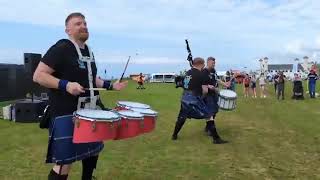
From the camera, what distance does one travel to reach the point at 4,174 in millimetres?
8508

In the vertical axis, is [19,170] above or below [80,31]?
below

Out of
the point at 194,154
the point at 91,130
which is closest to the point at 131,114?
the point at 91,130

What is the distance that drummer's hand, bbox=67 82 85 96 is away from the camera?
518 centimetres

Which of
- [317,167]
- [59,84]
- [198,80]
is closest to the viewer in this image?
[59,84]

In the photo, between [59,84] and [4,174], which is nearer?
[59,84]

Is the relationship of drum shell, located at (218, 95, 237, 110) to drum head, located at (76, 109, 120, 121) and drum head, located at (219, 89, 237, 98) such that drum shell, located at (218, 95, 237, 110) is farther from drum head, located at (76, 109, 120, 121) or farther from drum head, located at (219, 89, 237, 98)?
drum head, located at (76, 109, 120, 121)

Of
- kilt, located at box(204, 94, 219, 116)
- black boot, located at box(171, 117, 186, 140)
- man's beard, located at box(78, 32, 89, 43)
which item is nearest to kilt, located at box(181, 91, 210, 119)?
kilt, located at box(204, 94, 219, 116)

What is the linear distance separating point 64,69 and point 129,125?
3.01 feet

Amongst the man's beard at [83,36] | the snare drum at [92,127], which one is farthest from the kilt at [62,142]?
the man's beard at [83,36]


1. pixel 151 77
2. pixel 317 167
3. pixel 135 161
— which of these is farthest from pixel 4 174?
pixel 151 77

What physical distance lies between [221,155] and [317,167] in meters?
1.95

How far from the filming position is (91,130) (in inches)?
209

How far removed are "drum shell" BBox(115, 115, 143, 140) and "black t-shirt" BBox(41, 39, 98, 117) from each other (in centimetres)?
52

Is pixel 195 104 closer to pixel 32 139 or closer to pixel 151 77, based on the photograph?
pixel 32 139
